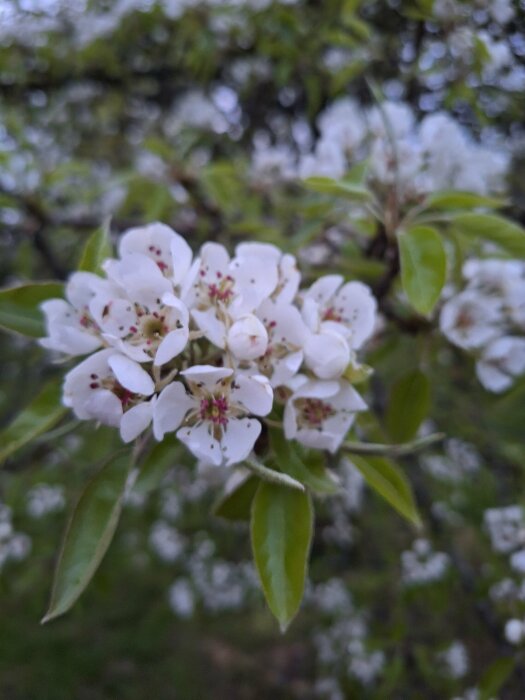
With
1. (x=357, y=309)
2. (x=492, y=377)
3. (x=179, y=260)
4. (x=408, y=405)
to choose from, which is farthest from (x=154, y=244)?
(x=492, y=377)

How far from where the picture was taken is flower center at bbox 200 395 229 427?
0.89 m

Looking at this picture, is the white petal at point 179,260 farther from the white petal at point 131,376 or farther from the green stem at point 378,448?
the green stem at point 378,448

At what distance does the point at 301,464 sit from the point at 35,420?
0.41 m

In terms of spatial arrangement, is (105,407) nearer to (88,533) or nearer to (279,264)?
(88,533)

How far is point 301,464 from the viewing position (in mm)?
929

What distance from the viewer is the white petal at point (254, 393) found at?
0.85m

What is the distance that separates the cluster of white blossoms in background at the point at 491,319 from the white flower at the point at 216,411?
2.13 ft

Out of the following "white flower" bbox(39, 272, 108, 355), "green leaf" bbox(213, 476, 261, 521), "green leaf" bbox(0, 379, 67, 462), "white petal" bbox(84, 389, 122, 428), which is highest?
"white flower" bbox(39, 272, 108, 355)

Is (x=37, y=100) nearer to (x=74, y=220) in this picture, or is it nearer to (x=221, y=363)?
(x=74, y=220)

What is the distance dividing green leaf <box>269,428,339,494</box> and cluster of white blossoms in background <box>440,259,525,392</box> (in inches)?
21.0

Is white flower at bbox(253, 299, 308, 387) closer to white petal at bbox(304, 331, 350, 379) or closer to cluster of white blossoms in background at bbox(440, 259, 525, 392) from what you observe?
white petal at bbox(304, 331, 350, 379)

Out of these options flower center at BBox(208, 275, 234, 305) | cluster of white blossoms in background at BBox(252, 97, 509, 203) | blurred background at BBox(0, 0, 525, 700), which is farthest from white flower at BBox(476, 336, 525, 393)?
flower center at BBox(208, 275, 234, 305)

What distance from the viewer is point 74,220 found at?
7.54 ft

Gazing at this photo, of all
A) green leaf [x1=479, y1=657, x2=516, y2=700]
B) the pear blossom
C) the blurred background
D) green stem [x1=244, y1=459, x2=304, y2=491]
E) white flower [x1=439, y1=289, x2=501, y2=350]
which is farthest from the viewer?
the blurred background
